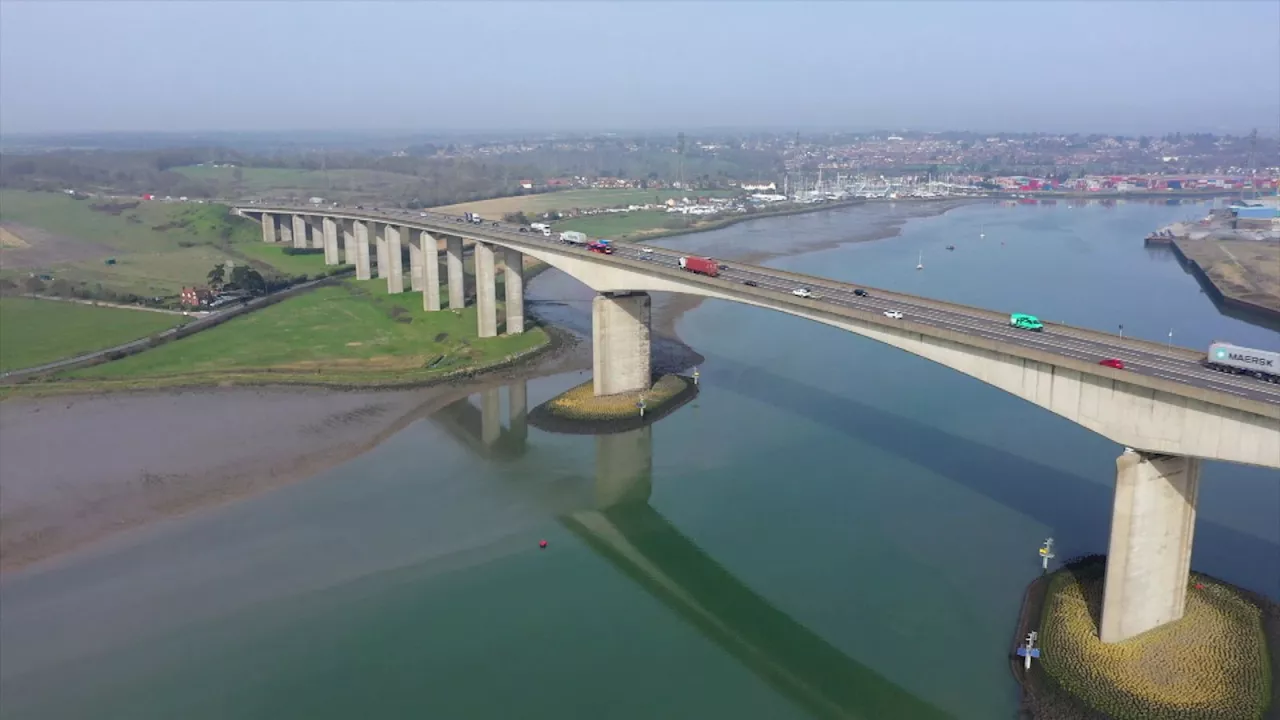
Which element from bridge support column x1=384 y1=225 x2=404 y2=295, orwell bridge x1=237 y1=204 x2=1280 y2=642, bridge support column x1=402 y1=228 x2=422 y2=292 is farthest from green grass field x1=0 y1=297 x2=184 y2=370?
orwell bridge x1=237 y1=204 x2=1280 y2=642

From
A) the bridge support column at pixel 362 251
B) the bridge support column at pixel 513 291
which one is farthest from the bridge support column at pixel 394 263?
the bridge support column at pixel 513 291

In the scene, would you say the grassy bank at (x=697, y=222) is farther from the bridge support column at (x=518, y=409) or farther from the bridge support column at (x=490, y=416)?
the bridge support column at (x=490, y=416)

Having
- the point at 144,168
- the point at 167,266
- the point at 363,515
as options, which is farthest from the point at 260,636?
the point at 144,168

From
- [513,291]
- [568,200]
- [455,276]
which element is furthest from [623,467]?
[568,200]

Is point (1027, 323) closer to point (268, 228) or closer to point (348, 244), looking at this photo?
point (348, 244)

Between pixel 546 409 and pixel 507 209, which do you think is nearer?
pixel 546 409

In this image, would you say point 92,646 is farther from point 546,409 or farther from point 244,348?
point 244,348
